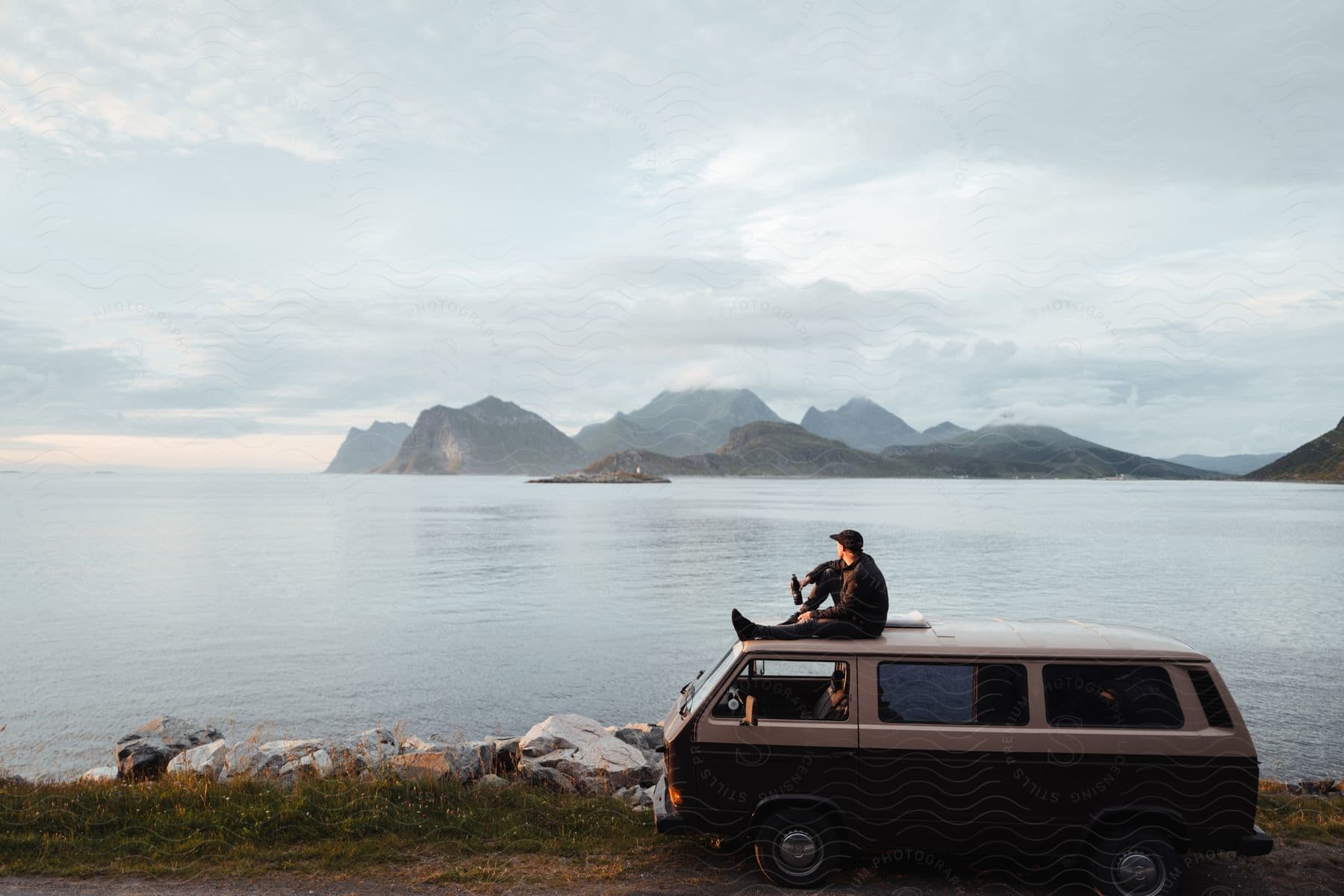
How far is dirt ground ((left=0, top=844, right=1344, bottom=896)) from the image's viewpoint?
29.8 feet

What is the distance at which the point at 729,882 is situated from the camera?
9.32 metres

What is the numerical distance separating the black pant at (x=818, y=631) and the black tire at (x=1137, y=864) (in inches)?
125

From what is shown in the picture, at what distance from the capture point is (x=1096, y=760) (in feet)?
28.0

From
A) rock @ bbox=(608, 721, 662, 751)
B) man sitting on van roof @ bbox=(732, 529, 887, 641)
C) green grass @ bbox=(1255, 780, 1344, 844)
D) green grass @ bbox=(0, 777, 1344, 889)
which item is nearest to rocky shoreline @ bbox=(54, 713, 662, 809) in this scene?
rock @ bbox=(608, 721, 662, 751)

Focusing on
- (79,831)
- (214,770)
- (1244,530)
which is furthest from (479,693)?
(1244,530)

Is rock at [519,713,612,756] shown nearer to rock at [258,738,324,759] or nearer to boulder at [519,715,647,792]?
boulder at [519,715,647,792]

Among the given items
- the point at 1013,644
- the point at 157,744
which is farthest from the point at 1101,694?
the point at 157,744

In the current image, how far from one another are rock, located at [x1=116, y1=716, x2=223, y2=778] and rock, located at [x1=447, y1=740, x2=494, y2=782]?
6522mm

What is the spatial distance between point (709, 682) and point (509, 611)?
3585cm

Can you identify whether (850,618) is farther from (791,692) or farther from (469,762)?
(469,762)

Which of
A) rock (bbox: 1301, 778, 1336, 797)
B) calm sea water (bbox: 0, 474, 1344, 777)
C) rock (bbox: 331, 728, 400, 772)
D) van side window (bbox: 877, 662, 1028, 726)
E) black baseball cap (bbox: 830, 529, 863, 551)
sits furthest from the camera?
calm sea water (bbox: 0, 474, 1344, 777)

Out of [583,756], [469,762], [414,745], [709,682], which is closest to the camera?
[709,682]

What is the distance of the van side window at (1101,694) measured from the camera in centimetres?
859

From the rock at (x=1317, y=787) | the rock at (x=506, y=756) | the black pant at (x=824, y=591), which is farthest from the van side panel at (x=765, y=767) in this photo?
the rock at (x=1317, y=787)
